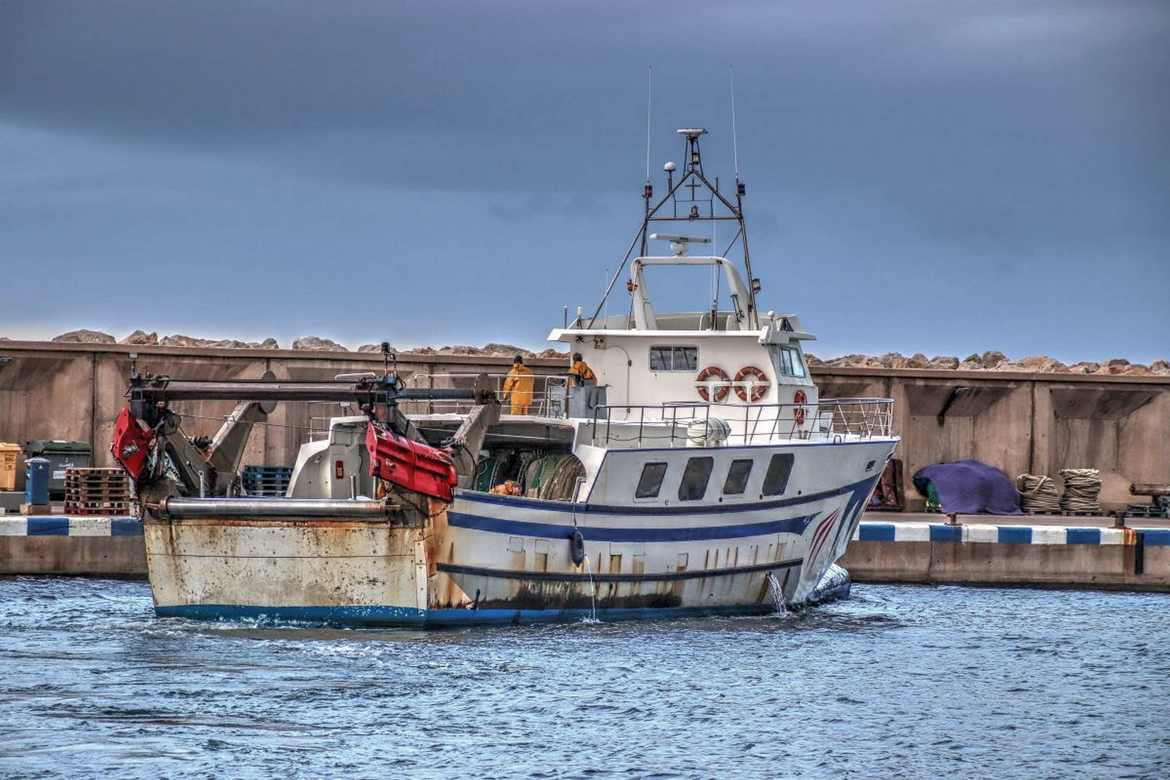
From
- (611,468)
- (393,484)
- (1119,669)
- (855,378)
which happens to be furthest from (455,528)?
(855,378)

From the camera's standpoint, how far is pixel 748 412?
87.5 feet

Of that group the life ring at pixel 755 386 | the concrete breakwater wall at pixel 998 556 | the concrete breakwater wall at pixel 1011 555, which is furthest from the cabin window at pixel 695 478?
the concrete breakwater wall at pixel 998 556

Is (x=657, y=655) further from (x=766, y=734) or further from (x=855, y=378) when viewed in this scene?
(x=855, y=378)

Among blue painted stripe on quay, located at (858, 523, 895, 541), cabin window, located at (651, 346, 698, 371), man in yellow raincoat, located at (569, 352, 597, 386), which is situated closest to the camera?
man in yellow raincoat, located at (569, 352, 597, 386)

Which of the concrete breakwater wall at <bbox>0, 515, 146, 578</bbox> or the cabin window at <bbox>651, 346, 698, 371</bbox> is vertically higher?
the cabin window at <bbox>651, 346, 698, 371</bbox>

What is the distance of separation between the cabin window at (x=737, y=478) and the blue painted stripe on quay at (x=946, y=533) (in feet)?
24.2

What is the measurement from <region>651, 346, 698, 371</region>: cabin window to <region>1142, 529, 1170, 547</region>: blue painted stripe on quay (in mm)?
9515

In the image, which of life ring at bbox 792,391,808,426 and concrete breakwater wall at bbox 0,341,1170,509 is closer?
life ring at bbox 792,391,808,426

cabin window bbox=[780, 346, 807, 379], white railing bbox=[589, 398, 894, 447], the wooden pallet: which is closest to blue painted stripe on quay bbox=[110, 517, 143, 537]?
the wooden pallet

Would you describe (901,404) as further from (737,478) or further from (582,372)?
(737,478)

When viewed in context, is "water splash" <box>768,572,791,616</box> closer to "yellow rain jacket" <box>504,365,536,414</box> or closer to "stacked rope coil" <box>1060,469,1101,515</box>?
"yellow rain jacket" <box>504,365,536,414</box>

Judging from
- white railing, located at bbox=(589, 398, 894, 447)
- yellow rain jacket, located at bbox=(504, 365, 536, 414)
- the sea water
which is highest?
yellow rain jacket, located at bbox=(504, 365, 536, 414)

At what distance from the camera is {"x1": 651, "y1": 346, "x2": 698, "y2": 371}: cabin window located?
2722 centimetres

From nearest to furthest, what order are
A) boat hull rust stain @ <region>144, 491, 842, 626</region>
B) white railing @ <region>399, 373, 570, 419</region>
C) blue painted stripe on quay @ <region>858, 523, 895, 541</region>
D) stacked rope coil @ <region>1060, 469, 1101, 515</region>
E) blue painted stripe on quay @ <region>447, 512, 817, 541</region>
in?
boat hull rust stain @ <region>144, 491, 842, 626</region> → blue painted stripe on quay @ <region>447, 512, 817, 541</region> → white railing @ <region>399, 373, 570, 419</region> → blue painted stripe on quay @ <region>858, 523, 895, 541</region> → stacked rope coil @ <region>1060, 469, 1101, 515</region>
